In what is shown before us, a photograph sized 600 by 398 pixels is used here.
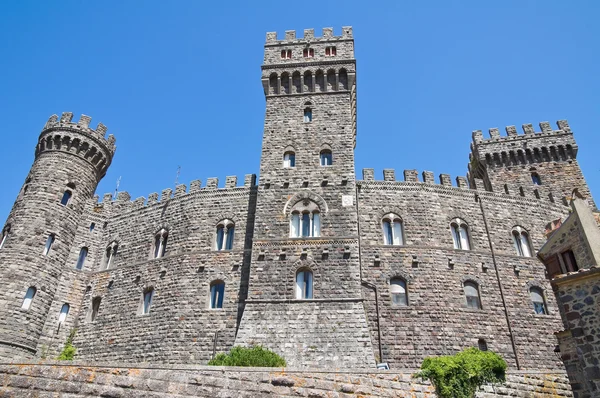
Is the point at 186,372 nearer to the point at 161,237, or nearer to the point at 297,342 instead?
the point at 297,342

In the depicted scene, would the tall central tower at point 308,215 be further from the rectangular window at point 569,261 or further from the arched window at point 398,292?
the rectangular window at point 569,261

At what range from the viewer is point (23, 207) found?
2228 cm

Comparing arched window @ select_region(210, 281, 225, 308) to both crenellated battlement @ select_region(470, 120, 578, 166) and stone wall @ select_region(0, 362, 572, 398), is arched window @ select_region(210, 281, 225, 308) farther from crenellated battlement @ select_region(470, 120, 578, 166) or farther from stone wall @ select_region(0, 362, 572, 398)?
crenellated battlement @ select_region(470, 120, 578, 166)

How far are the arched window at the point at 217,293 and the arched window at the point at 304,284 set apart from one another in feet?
12.6

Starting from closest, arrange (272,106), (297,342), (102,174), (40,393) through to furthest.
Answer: (40,393) < (297,342) < (272,106) < (102,174)

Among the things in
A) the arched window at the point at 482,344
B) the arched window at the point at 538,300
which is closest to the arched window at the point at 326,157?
the arched window at the point at 482,344

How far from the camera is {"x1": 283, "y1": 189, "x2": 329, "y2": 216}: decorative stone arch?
1978 cm

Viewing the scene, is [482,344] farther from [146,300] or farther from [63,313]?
[63,313]

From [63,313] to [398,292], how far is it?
1608cm

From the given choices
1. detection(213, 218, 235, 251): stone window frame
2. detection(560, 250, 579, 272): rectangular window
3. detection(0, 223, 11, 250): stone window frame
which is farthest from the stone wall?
detection(0, 223, 11, 250): stone window frame

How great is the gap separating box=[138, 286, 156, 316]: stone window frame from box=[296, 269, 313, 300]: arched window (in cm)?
727

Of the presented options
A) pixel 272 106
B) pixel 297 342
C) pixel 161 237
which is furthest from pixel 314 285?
pixel 272 106

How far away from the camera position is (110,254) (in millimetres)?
23547

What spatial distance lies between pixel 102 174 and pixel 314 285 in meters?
15.8
